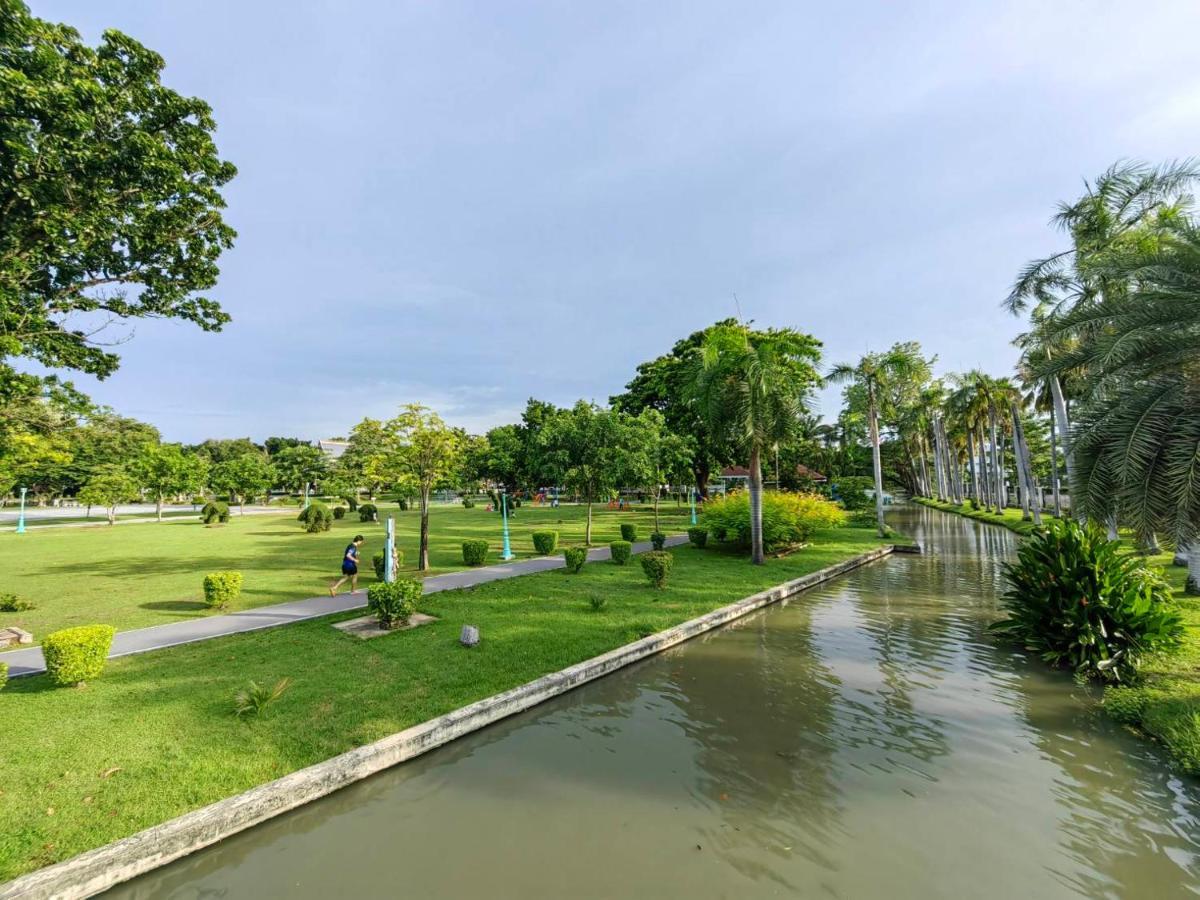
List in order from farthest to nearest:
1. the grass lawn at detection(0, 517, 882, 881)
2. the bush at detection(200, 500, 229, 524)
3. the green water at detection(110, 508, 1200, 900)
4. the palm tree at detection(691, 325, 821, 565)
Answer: the bush at detection(200, 500, 229, 524)
the palm tree at detection(691, 325, 821, 565)
the grass lawn at detection(0, 517, 882, 881)
the green water at detection(110, 508, 1200, 900)

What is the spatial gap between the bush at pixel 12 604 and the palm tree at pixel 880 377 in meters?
29.3

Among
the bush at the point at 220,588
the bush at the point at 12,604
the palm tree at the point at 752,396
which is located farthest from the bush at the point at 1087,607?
the bush at the point at 12,604

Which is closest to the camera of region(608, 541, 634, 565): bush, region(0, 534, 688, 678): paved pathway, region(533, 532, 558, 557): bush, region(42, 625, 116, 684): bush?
region(42, 625, 116, 684): bush

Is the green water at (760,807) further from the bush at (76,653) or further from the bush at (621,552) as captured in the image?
the bush at (621,552)

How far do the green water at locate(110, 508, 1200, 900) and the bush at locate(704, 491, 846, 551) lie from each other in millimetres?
10990

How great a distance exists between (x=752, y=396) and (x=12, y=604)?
19.4 m

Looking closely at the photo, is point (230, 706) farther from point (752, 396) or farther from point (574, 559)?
point (752, 396)

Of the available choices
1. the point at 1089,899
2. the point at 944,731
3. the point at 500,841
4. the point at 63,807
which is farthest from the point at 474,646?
the point at 1089,899

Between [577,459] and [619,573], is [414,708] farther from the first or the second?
[577,459]

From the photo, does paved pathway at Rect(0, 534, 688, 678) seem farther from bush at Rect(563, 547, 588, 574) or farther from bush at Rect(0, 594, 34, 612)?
bush at Rect(0, 594, 34, 612)

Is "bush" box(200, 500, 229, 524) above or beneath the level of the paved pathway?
above

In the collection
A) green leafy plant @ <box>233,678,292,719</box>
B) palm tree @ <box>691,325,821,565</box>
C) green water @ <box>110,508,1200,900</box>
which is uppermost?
palm tree @ <box>691,325,821,565</box>

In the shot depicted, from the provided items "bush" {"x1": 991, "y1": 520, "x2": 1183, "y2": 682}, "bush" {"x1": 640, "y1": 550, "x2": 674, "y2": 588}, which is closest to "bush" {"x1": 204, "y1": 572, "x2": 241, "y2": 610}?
A: "bush" {"x1": 640, "y1": 550, "x2": 674, "y2": 588}

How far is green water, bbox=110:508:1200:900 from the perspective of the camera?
3871mm
